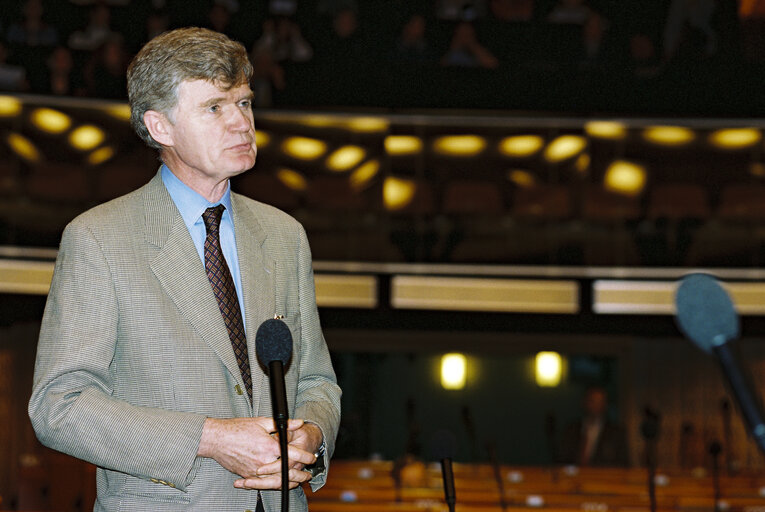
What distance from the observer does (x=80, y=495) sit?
7172mm

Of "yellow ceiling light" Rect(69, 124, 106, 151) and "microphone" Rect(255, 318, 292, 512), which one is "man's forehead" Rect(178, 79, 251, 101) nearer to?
"microphone" Rect(255, 318, 292, 512)

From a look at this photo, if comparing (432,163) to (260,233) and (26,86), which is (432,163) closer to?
(26,86)

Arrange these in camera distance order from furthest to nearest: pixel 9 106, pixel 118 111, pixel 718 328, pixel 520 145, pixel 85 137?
pixel 520 145 < pixel 118 111 < pixel 85 137 < pixel 9 106 < pixel 718 328

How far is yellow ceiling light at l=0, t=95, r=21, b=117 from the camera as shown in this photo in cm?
938

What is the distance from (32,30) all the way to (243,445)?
905cm

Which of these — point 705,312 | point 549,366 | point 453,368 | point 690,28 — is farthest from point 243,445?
point 453,368

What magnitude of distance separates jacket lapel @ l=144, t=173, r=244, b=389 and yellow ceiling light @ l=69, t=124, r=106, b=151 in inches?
330

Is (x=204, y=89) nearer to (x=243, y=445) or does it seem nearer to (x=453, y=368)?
(x=243, y=445)

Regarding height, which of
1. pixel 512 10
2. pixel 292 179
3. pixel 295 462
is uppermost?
pixel 512 10

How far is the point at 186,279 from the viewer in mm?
1712

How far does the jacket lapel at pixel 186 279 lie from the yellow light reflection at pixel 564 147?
8.93m

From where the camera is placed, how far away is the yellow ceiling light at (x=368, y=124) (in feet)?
34.4

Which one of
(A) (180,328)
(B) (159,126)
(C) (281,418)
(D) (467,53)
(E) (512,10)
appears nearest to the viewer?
(C) (281,418)

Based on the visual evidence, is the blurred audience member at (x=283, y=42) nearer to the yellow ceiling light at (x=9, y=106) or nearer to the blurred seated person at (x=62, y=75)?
the blurred seated person at (x=62, y=75)
